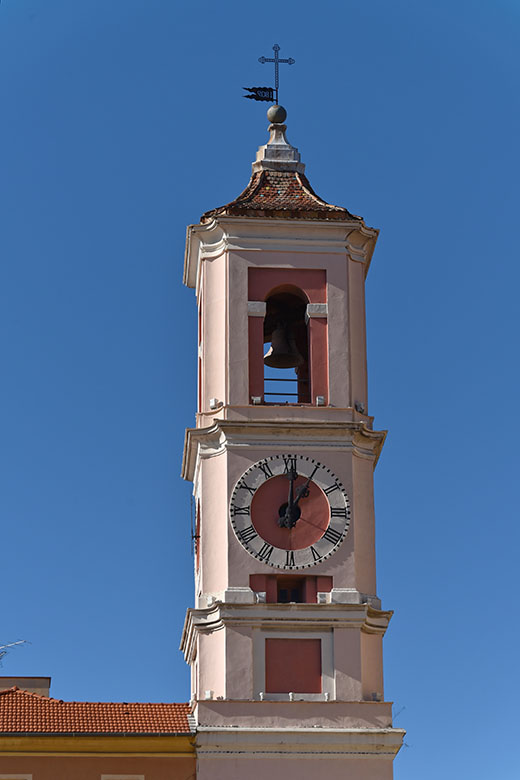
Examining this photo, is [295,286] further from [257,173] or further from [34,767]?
[34,767]

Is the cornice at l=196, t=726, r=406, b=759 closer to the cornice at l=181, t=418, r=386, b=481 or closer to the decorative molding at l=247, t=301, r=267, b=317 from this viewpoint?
the cornice at l=181, t=418, r=386, b=481

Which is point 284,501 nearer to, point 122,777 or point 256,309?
point 256,309

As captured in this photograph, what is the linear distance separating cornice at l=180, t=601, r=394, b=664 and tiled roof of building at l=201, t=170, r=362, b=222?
7928mm

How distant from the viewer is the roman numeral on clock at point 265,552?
124 ft

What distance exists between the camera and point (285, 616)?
37.2 meters

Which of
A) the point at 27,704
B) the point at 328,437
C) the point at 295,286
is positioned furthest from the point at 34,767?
the point at 295,286

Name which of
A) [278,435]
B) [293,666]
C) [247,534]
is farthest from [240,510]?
[293,666]

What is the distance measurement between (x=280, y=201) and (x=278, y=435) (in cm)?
522

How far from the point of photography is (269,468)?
38.5 meters

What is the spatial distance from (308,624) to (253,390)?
190 inches

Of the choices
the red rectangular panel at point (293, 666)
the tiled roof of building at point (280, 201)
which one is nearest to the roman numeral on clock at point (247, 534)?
the red rectangular panel at point (293, 666)

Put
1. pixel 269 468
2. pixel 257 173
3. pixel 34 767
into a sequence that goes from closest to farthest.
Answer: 1. pixel 34 767
2. pixel 269 468
3. pixel 257 173

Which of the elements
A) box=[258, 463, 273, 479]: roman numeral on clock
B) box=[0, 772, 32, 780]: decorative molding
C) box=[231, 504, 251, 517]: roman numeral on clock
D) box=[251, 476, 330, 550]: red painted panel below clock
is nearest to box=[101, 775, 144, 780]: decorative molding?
box=[0, 772, 32, 780]: decorative molding

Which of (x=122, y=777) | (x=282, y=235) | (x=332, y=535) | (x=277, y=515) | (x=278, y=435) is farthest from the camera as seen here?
(x=282, y=235)
